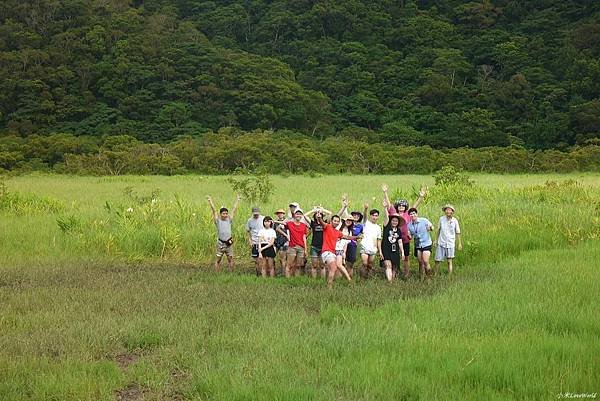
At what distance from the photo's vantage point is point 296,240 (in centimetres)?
1090

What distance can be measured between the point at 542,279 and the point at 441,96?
5530 centimetres

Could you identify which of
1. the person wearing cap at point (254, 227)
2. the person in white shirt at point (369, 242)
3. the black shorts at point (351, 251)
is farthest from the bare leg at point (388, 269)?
the person wearing cap at point (254, 227)

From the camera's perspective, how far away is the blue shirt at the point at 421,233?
34.7ft

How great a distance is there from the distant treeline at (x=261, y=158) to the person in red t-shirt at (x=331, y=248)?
25.2m

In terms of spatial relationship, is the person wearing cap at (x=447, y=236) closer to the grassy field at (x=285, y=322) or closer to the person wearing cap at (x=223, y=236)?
the grassy field at (x=285, y=322)

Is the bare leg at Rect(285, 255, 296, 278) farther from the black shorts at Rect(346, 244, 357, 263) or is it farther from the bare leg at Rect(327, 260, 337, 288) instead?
the bare leg at Rect(327, 260, 337, 288)

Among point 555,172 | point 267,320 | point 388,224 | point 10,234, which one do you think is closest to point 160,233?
point 10,234

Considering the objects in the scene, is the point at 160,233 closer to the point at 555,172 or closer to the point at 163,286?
the point at 163,286

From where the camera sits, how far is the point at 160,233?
13.2 meters

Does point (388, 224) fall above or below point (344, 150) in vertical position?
below

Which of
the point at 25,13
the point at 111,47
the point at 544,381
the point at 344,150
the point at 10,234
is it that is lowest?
the point at 544,381

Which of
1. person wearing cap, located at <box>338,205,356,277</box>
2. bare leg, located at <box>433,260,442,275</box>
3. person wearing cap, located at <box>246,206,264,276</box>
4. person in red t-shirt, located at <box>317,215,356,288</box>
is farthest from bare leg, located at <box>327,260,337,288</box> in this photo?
bare leg, located at <box>433,260,442,275</box>

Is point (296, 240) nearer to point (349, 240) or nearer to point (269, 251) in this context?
point (269, 251)

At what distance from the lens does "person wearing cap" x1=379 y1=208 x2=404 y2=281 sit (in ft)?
33.7
